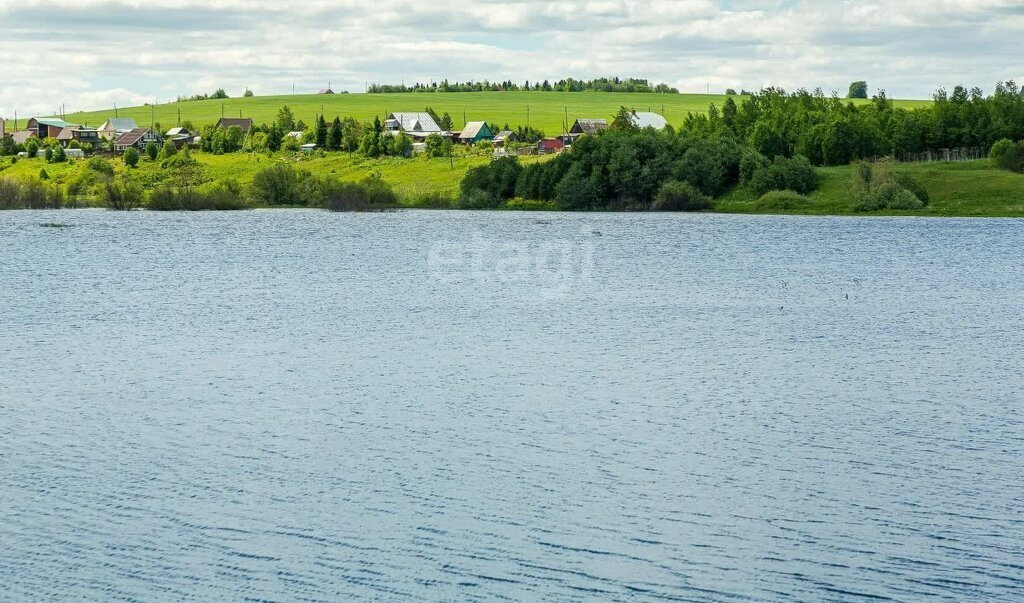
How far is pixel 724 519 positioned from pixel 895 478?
16.9ft

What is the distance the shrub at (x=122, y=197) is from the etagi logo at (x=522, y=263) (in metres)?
72.3

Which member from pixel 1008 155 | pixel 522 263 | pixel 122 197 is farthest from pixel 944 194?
pixel 122 197

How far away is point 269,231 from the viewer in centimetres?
12531

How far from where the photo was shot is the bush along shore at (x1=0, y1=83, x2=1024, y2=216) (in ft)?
475

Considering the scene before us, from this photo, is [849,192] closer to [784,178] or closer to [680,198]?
[784,178]

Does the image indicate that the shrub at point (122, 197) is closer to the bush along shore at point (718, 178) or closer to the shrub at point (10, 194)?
the bush along shore at point (718, 178)

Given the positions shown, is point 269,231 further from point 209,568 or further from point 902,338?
point 209,568

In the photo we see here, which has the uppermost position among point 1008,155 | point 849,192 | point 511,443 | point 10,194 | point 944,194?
point 1008,155

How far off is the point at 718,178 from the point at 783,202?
34.2ft

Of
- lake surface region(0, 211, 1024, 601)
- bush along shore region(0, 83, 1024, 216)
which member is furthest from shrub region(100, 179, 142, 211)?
lake surface region(0, 211, 1024, 601)

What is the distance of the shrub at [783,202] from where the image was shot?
476 feet

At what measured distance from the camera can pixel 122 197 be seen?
167000 mm

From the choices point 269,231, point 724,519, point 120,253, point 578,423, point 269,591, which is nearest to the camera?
point 269,591

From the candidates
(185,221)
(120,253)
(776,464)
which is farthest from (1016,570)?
(185,221)
